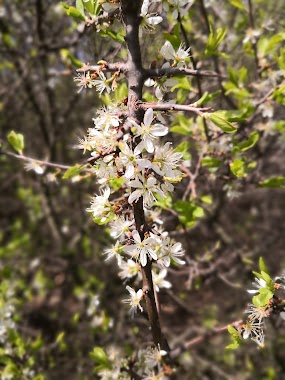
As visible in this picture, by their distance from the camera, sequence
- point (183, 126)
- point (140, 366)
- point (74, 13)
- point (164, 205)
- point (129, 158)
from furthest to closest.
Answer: point (183, 126), point (140, 366), point (164, 205), point (74, 13), point (129, 158)

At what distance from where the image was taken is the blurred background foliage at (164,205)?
7.44ft

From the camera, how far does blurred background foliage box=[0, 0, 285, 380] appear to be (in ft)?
7.44

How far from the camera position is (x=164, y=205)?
6.29 feet

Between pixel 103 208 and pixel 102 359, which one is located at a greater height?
pixel 103 208

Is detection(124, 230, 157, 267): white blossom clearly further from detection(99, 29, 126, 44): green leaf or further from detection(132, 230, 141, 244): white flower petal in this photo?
detection(99, 29, 126, 44): green leaf

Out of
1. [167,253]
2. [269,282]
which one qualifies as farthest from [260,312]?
[167,253]

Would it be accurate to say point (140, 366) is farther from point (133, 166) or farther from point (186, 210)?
point (133, 166)

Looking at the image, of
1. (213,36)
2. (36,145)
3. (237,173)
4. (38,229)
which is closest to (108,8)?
(213,36)

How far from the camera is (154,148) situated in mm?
1356

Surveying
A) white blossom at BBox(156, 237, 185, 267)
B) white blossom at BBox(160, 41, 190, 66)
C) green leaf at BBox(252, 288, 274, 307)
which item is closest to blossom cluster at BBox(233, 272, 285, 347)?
green leaf at BBox(252, 288, 274, 307)

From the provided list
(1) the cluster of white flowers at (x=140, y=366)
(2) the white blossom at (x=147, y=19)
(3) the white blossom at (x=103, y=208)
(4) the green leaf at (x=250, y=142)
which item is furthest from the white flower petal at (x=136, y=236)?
(4) the green leaf at (x=250, y=142)

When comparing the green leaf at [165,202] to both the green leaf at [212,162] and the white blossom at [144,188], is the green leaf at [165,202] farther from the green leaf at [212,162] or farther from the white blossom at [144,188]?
the white blossom at [144,188]

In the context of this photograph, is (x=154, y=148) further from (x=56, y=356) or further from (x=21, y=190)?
(x=21, y=190)

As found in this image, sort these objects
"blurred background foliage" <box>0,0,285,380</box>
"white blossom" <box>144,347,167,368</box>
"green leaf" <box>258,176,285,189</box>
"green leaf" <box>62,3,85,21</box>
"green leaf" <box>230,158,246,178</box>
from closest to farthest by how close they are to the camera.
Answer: "green leaf" <box>62,3,85,21</box>, "white blossom" <box>144,347,167,368</box>, "green leaf" <box>230,158,246,178</box>, "green leaf" <box>258,176,285,189</box>, "blurred background foliage" <box>0,0,285,380</box>
